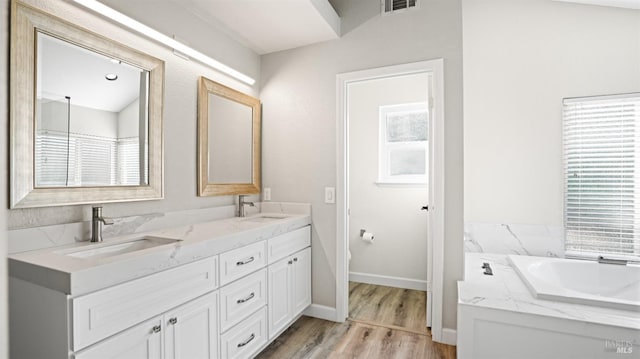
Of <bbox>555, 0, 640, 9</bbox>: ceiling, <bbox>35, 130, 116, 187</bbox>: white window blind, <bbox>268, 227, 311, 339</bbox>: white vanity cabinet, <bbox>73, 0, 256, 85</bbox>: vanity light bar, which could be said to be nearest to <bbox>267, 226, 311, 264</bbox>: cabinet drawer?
<bbox>268, 227, 311, 339</bbox>: white vanity cabinet

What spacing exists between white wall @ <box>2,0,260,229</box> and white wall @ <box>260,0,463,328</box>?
0.56 meters

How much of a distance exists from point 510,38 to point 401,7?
110cm

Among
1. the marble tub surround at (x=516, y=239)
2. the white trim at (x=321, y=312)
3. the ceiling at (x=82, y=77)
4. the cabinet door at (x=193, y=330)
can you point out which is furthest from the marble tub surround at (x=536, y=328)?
the ceiling at (x=82, y=77)

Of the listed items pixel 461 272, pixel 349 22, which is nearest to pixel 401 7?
pixel 349 22

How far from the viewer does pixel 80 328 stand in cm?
106

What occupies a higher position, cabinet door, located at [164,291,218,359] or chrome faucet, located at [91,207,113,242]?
chrome faucet, located at [91,207,113,242]

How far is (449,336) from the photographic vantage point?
2291mm

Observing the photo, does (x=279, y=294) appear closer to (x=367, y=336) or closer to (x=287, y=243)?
(x=287, y=243)

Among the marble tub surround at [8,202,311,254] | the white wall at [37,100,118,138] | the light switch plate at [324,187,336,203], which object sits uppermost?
the white wall at [37,100,118,138]

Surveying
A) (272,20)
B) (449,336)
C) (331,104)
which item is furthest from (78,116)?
(449,336)

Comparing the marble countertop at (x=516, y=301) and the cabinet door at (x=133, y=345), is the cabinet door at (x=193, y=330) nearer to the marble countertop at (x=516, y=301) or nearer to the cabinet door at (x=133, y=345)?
the cabinet door at (x=133, y=345)

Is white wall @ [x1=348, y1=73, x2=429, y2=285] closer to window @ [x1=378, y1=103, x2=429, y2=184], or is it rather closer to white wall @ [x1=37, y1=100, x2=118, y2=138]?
window @ [x1=378, y1=103, x2=429, y2=184]

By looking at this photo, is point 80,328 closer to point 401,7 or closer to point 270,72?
point 270,72

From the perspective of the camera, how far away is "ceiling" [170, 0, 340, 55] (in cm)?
213
